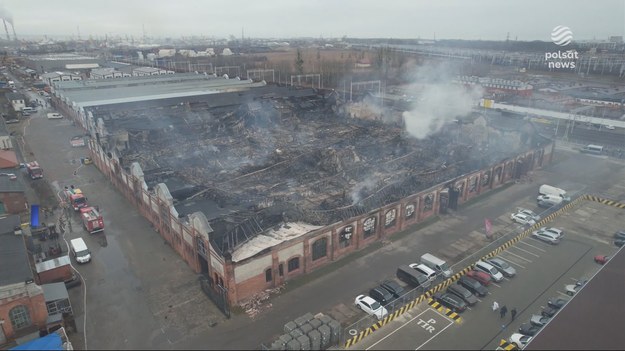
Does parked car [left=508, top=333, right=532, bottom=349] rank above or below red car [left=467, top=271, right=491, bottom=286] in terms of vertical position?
below

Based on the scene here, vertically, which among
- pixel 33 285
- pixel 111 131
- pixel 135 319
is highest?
pixel 111 131

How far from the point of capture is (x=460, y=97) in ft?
173

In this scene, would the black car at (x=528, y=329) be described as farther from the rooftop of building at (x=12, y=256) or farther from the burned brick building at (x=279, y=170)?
the rooftop of building at (x=12, y=256)

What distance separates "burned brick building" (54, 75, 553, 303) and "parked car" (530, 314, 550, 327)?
35.3 feet

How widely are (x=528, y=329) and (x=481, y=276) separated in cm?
444

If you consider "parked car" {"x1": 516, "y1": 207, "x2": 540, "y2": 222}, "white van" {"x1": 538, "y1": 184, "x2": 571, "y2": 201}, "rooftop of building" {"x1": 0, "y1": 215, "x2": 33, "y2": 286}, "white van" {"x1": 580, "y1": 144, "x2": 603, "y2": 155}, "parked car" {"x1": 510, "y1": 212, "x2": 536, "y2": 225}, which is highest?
"white van" {"x1": 580, "y1": 144, "x2": 603, "y2": 155}

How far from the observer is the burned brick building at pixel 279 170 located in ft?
74.4

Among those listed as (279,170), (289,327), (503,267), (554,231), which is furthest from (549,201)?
(289,327)

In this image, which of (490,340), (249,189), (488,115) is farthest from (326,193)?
(488,115)

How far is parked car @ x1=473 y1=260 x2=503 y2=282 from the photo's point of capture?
22.7 metres

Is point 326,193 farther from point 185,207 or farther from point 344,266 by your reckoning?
point 185,207

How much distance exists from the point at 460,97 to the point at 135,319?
158 feet

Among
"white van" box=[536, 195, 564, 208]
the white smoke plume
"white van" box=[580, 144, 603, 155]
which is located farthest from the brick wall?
"white van" box=[580, 144, 603, 155]

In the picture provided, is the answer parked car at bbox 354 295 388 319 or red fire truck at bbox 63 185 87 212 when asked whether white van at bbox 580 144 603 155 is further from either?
red fire truck at bbox 63 185 87 212
